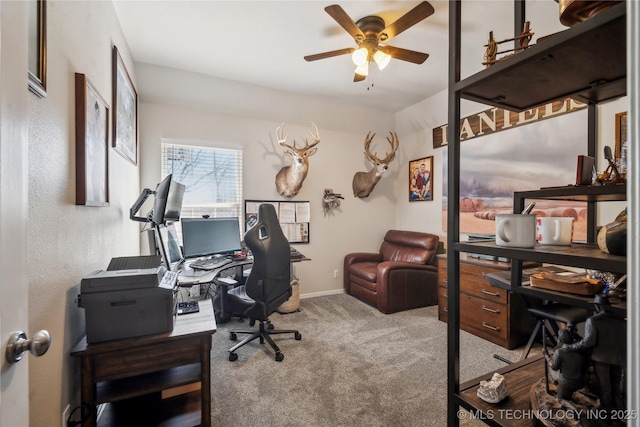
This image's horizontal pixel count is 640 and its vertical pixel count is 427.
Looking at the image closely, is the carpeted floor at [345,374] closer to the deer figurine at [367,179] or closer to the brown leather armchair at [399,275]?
the brown leather armchair at [399,275]

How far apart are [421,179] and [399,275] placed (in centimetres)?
176

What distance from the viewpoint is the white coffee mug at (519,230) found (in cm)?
79

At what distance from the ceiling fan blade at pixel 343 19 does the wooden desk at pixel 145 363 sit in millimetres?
2278

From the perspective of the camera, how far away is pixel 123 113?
99.6 inches

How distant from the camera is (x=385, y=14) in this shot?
2482 mm

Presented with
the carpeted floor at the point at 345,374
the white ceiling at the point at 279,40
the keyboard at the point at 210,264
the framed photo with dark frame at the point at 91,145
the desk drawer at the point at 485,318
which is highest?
the white ceiling at the point at 279,40

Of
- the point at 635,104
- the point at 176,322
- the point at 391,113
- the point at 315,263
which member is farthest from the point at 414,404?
the point at 391,113

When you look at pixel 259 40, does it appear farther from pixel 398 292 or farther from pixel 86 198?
pixel 398 292

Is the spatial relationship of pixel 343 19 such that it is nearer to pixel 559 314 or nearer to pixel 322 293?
pixel 559 314

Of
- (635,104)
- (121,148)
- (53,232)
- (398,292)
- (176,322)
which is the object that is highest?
(121,148)

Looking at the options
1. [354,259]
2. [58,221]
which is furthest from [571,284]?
[354,259]

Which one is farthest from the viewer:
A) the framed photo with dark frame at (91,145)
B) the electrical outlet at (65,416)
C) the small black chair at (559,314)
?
the small black chair at (559,314)

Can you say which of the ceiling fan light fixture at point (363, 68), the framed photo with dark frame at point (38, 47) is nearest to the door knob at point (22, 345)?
the framed photo with dark frame at point (38, 47)

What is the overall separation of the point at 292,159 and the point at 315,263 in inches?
65.2
